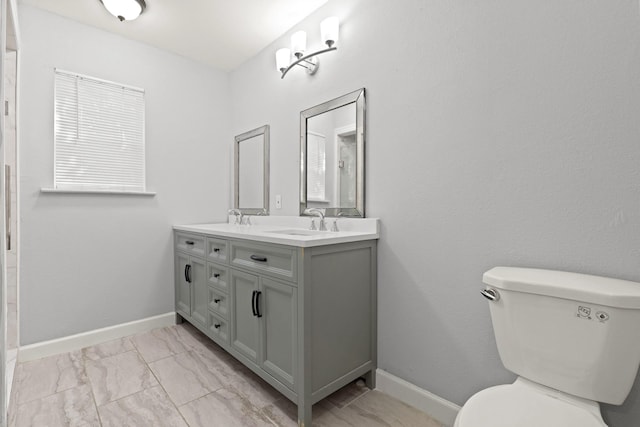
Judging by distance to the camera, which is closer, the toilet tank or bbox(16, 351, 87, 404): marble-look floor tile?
the toilet tank

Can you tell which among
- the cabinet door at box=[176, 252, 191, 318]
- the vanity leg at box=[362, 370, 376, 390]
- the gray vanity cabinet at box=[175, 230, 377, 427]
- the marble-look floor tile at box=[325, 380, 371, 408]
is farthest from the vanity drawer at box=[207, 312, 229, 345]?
the vanity leg at box=[362, 370, 376, 390]

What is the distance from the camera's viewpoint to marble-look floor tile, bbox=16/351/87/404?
5.38 feet

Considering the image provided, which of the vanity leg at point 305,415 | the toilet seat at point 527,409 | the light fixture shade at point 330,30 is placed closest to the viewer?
the toilet seat at point 527,409

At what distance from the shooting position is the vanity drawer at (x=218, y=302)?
1894 mm

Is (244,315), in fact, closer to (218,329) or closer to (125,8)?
(218,329)

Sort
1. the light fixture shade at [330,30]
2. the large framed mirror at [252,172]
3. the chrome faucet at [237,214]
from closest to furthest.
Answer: the light fixture shade at [330,30] < the large framed mirror at [252,172] < the chrome faucet at [237,214]

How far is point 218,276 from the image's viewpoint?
198cm

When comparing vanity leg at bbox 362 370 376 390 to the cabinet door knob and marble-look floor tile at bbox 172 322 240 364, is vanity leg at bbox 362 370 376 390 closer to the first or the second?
marble-look floor tile at bbox 172 322 240 364

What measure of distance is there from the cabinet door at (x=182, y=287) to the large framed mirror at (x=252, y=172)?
642 millimetres

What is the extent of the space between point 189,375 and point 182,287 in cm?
82

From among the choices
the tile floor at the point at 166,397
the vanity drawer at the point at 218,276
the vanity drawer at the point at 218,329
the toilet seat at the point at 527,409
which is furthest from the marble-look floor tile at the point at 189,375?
the toilet seat at the point at 527,409

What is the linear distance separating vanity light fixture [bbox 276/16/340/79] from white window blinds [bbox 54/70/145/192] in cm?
120

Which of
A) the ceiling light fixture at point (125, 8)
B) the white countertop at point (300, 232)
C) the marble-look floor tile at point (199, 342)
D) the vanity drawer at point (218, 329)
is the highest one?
the ceiling light fixture at point (125, 8)

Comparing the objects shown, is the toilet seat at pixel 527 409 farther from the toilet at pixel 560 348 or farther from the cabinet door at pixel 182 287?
the cabinet door at pixel 182 287
